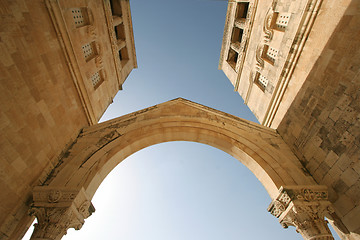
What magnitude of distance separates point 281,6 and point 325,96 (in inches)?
266

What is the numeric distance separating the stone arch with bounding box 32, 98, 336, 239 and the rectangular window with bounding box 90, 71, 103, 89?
386 cm

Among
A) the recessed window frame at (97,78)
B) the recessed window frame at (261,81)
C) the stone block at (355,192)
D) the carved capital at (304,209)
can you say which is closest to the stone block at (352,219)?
the stone block at (355,192)

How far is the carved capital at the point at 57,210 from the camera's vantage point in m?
5.21

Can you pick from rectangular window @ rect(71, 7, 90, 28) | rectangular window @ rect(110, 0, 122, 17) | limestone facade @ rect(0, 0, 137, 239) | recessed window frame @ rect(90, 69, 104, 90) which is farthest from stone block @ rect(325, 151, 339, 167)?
rectangular window @ rect(110, 0, 122, 17)

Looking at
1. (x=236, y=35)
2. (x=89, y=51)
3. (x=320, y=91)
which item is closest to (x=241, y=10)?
(x=236, y=35)

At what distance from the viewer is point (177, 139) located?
354 inches

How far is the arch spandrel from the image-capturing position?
6660 mm

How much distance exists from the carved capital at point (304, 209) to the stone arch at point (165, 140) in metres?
0.04

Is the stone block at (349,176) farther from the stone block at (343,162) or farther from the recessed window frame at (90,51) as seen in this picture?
the recessed window frame at (90,51)

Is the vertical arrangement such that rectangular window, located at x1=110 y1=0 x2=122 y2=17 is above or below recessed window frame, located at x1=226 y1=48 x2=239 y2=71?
below

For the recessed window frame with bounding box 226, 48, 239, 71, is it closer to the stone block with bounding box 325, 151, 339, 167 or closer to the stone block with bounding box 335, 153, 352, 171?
the stone block with bounding box 325, 151, 339, 167

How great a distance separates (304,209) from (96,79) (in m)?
12.4

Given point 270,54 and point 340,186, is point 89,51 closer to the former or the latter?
point 270,54

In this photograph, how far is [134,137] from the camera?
809 centimetres
